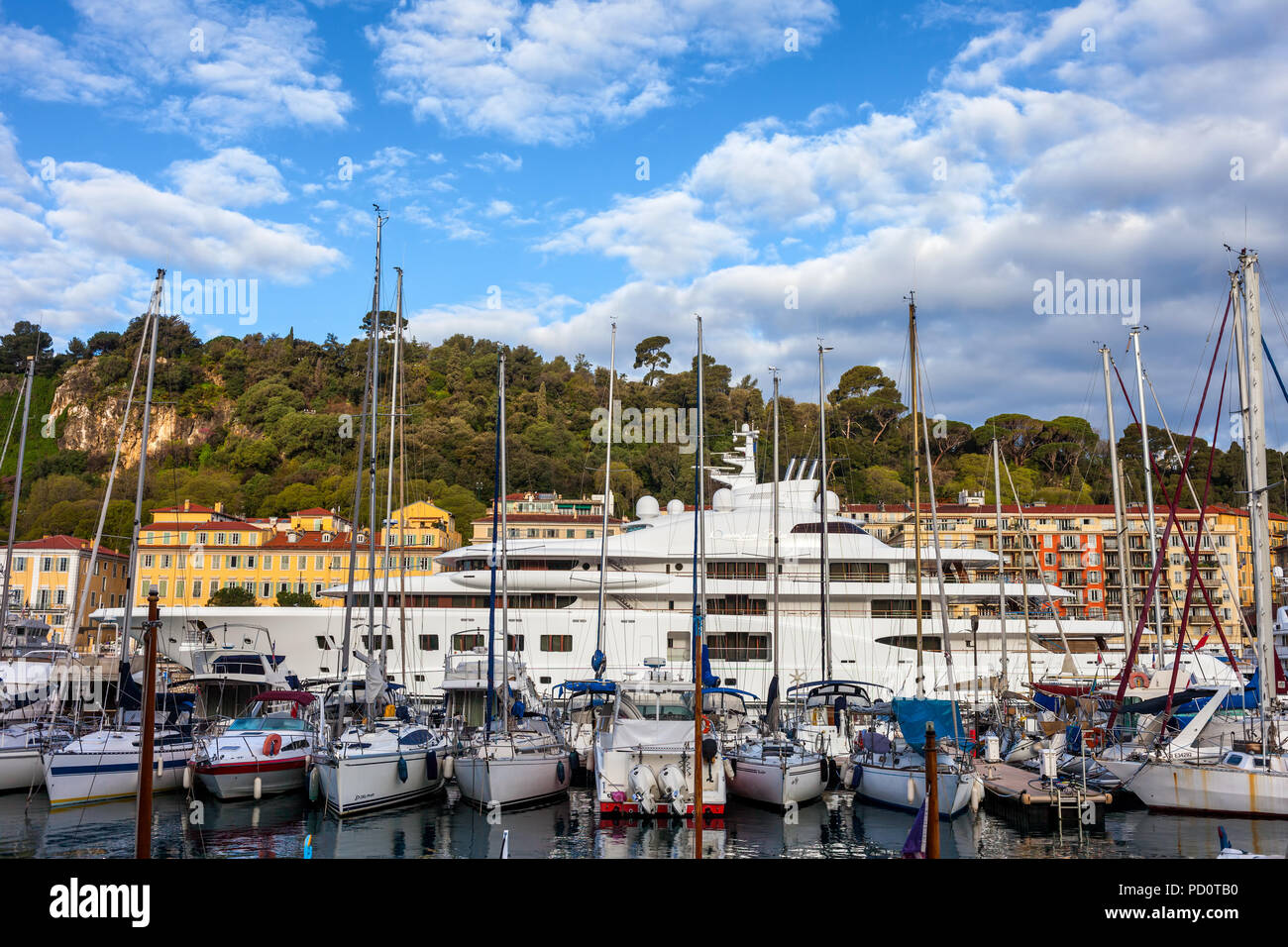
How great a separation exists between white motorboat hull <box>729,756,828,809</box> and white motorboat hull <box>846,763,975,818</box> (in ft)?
3.51

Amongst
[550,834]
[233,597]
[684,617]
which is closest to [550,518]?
[233,597]

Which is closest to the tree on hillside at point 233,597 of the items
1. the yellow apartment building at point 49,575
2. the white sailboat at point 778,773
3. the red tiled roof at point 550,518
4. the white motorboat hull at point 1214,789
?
the yellow apartment building at point 49,575

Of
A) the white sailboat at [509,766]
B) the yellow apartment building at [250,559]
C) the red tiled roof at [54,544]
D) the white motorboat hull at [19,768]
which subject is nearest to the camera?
the white sailboat at [509,766]

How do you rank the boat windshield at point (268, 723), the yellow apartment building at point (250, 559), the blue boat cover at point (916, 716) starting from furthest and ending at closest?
the yellow apartment building at point (250, 559), the boat windshield at point (268, 723), the blue boat cover at point (916, 716)

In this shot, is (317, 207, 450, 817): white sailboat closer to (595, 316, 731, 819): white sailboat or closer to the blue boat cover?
(595, 316, 731, 819): white sailboat

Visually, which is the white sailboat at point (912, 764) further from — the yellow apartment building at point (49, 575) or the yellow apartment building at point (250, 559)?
the yellow apartment building at point (49, 575)

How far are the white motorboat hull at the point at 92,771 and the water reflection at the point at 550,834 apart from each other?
1.16 feet

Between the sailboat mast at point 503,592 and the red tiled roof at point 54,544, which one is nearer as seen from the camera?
the sailboat mast at point 503,592

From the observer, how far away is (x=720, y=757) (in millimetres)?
21156

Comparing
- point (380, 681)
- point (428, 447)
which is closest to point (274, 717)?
point (380, 681)

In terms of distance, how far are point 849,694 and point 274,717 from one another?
1566cm

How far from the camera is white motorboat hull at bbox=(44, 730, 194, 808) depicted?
21719 millimetres

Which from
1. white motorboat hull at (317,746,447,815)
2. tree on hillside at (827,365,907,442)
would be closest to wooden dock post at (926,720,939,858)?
white motorboat hull at (317,746,447,815)

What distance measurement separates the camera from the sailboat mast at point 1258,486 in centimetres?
2098
